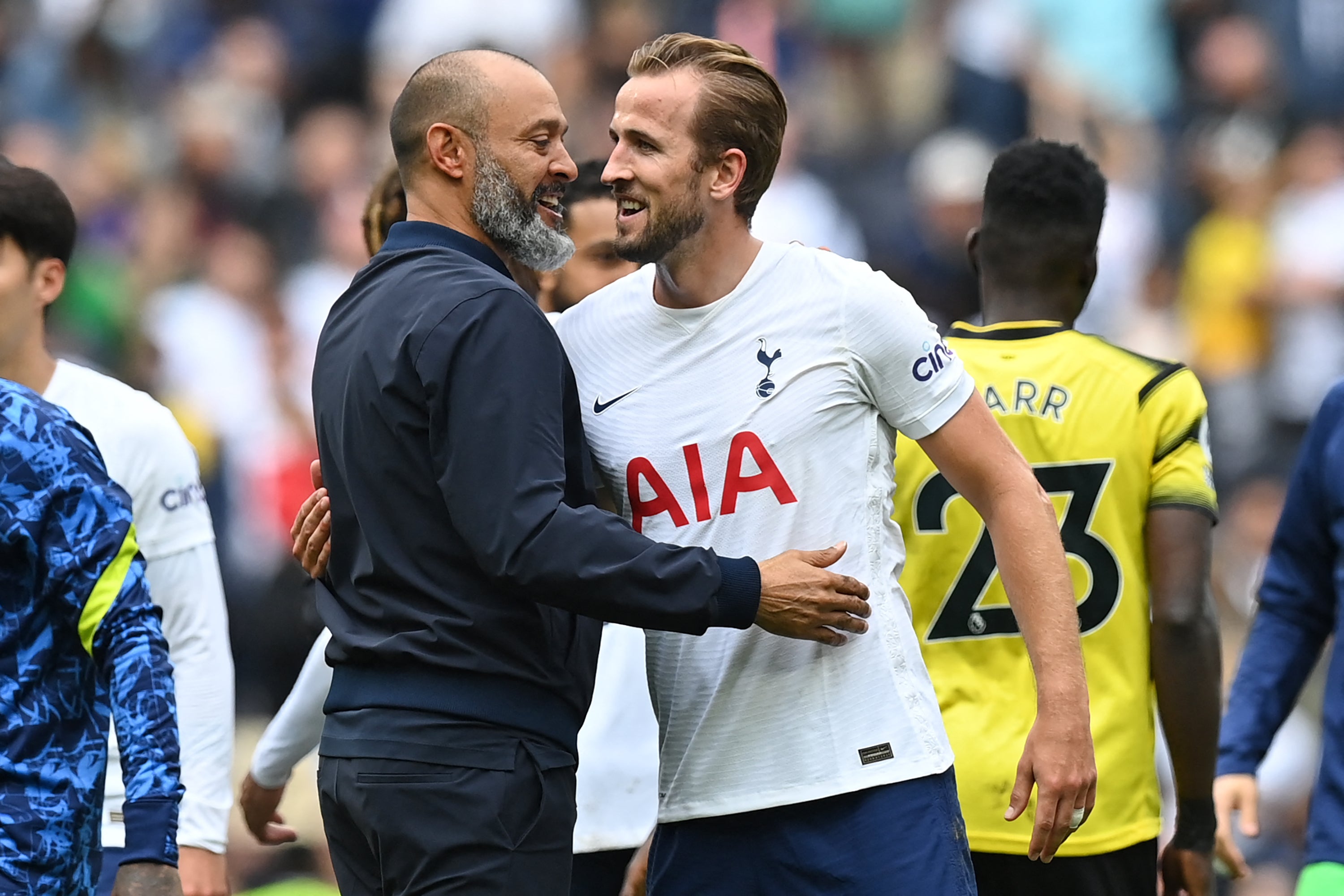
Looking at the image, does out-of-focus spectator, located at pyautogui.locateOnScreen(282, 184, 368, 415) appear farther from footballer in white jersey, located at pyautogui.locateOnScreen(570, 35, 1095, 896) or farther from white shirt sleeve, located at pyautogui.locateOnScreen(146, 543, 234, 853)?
footballer in white jersey, located at pyautogui.locateOnScreen(570, 35, 1095, 896)

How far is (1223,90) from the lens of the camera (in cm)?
1073

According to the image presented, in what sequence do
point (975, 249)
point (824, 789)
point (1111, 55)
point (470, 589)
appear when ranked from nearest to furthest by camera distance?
1. point (470, 589)
2. point (824, 789)
3. point (975, 249)
4. point (1111, 55)

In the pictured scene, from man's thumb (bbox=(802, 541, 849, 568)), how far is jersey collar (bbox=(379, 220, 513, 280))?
79 cm

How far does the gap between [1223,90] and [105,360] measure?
6617 millimetres

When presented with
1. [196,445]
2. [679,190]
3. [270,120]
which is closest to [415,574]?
[679,190]

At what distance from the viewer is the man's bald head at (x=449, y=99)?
3707 millimetres

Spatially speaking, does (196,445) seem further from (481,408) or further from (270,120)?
(481,408)

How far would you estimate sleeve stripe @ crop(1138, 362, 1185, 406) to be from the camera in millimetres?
4266

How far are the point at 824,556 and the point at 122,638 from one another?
128 cm

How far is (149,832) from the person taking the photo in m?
3.34

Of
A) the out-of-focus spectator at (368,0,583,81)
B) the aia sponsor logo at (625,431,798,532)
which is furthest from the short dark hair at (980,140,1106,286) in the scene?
the out-of-focus spectator at (368,0,583,81)

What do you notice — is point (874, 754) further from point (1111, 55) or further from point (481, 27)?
point (481, 27)

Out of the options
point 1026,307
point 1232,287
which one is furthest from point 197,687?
point 1232,287

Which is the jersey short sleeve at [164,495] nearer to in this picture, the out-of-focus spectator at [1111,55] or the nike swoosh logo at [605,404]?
the nike swoosh logo at [605,404]
